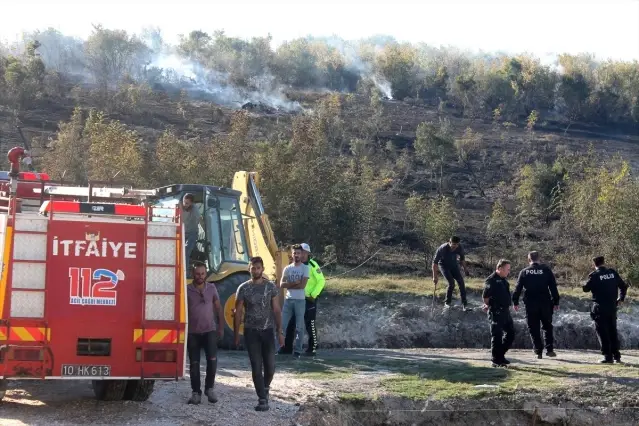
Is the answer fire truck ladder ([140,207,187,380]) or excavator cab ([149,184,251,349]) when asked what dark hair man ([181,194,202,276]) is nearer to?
excavator cab ([149,184,251,349])

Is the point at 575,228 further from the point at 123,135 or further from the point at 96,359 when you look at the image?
the point at 96,359

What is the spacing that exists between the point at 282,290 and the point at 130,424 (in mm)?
6271

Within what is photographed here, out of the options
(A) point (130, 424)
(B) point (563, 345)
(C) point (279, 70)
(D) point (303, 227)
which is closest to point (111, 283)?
(A) point (130, 424)

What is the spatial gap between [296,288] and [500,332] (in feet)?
11.2

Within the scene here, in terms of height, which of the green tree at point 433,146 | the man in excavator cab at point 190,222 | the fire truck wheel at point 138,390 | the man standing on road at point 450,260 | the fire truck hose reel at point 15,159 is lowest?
the fire truck wheel at point 138,390

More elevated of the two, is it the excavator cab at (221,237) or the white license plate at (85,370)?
the excavator cab at (221,237)

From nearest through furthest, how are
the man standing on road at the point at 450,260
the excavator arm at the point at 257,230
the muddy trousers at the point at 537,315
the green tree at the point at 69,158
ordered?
the muddy trousers at the point at 537,315, the excavator arm at the point at 257,230, the man standing on road at the point at 450,260, the green tree at the point at 69,158

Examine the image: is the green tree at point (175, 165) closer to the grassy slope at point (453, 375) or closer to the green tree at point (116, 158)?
the green tree at point (116, 158)

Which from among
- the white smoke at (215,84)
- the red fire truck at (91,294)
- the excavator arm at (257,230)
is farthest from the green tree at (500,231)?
the red fire truck at (91,294)

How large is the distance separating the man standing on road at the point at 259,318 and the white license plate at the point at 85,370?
5.43 feet

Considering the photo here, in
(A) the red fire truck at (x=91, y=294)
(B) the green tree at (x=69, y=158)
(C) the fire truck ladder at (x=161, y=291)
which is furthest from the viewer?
(B) the green tree at (x=69, y=158)

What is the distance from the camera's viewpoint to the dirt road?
432 inches

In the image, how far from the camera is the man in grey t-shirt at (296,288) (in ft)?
50.8

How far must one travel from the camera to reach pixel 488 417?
13281 millimetres
